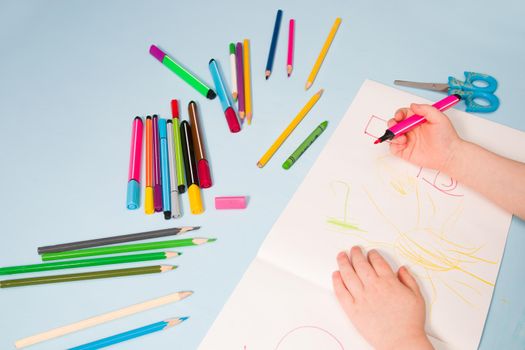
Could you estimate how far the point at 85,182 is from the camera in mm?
644

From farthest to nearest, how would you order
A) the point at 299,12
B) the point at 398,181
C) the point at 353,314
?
1. the point at 299,12
2. the point at 398,181
3. the point at 353,314

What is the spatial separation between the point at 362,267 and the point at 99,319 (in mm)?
330

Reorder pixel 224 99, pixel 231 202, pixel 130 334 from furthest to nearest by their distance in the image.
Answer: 1. pixel 224 99
2. pixel 231 202
3. pixel 130 334

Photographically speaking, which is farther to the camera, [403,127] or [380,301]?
[403,127]

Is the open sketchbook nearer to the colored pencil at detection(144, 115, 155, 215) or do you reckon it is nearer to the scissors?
the scissors

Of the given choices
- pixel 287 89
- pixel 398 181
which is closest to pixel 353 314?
pixel 398 181

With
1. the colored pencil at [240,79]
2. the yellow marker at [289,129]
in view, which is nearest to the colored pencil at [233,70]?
the colored pencil at [240,79]

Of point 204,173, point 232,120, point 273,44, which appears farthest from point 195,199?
point 273,44

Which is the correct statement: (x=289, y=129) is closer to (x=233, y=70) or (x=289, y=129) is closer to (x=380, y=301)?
(x=233, y=70)

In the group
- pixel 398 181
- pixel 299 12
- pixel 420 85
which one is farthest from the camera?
pixel 299 12

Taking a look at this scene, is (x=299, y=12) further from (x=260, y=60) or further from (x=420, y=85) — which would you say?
(x=420, y=85)

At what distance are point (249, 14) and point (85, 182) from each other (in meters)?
0.49

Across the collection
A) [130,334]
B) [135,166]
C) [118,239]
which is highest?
[135,166]

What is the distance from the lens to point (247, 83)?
729mm
